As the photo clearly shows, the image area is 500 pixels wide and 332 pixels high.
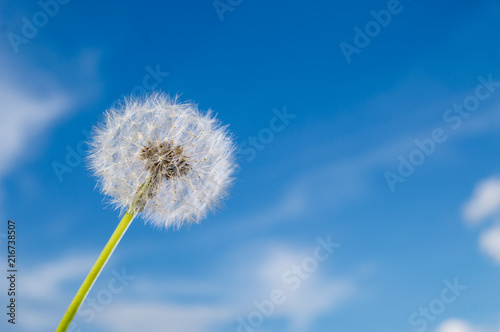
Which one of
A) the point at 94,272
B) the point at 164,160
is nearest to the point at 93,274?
the point at 94,272

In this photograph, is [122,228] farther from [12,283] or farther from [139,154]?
[12,283]

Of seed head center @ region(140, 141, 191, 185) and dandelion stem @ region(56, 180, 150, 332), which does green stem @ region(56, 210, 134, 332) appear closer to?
dandelion stem @ region(56, 180, 150, 332)

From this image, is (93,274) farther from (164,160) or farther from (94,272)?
(164,160)

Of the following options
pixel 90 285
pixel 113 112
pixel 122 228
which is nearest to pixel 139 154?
pixel 113 112

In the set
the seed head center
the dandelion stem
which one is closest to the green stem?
the dandelion stem

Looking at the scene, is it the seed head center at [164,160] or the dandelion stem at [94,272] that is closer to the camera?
the dandelion stem at [94,272]

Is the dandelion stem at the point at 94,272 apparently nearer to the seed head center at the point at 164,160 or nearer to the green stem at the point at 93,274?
the green stem at the point at 93,274

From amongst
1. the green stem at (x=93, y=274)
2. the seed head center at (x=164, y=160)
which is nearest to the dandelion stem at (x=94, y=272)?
the green stem at (x=93, y=274)

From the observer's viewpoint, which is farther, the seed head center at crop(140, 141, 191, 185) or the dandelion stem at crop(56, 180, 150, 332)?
the seed head center at crop(140, 141, 191, 185)
